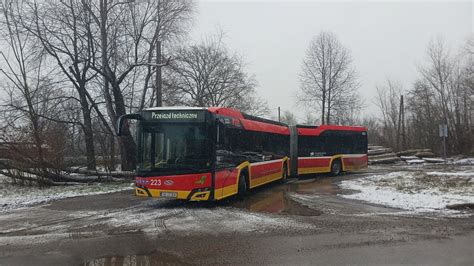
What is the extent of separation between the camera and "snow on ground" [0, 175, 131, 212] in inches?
552

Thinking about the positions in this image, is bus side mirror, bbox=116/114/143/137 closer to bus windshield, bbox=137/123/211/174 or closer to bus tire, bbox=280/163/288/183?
bus windshield, bbox=137/123/211/174

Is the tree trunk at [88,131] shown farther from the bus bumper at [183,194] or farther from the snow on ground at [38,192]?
the bus bumper at [183,194]

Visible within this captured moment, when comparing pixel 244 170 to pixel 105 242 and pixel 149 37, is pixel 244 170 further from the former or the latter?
pixel 149 37

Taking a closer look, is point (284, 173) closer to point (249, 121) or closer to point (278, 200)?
point (249, 121)

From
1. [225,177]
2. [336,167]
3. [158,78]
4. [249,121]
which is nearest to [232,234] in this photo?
[225,177]

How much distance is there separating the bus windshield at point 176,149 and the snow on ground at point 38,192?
17.2ft

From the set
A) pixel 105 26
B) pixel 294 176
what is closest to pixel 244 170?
pixel 294 176

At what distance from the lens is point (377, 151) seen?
3772cm

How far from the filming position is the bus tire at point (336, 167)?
23625 mm

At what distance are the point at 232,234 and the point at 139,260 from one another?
2.34 m

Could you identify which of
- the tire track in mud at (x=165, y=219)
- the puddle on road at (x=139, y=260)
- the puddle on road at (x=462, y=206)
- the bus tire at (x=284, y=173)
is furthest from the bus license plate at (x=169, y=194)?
the bus tire at (x=284, y=173)

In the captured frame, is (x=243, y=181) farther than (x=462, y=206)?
Yes

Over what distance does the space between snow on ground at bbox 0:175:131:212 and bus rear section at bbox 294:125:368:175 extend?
9.42 meters

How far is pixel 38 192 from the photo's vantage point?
653 inches
